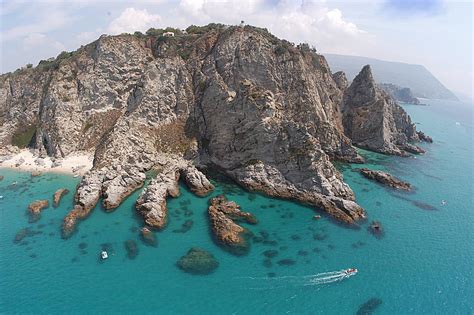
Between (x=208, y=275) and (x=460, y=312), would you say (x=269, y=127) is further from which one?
(x=460, y=312)

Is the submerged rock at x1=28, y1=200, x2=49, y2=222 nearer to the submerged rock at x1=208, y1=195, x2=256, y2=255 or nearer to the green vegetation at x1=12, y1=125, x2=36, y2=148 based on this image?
the submerged rock at x1=208, y1=195, x2=256, y2=255

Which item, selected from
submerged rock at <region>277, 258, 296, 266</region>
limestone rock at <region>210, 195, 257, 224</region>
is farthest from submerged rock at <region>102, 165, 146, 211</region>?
submerged rock at <region>277, 258, 296, 266</region>

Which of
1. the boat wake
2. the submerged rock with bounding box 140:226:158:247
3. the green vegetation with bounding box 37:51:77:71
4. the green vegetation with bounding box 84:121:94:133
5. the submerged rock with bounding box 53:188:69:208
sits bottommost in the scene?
the boat wake

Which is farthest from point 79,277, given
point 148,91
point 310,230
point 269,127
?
point 148,91

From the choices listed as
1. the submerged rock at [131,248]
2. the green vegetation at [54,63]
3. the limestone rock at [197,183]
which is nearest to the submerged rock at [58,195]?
the submerged rock at [131,248]

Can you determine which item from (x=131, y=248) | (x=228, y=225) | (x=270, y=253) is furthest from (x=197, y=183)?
(x=270, y=253)

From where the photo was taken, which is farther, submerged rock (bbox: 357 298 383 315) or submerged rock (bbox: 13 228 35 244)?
submerged rock (bbox: 13 228 35 244)

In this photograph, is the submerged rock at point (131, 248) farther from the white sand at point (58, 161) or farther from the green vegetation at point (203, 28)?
the green vegetation at point (203, 28)
